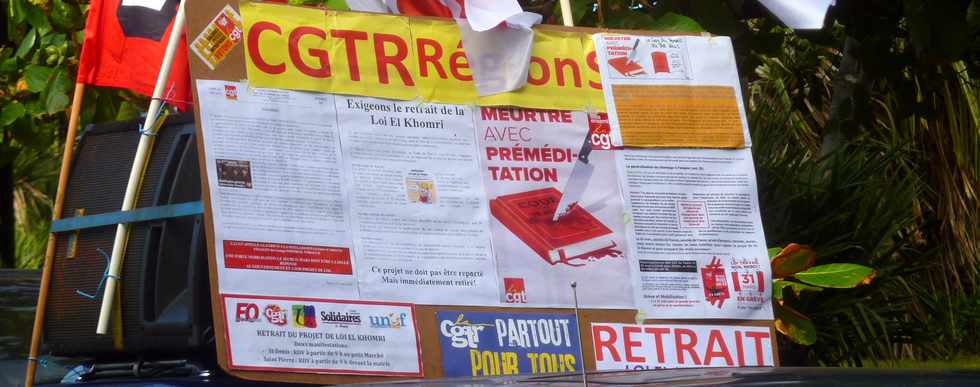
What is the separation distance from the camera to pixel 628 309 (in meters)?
3.56

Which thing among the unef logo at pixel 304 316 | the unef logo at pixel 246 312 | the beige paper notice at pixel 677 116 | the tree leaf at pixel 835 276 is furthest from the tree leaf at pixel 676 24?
the unef logo at pixel 246 312

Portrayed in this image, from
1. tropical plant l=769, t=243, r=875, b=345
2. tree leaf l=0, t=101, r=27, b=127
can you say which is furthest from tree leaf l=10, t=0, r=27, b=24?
tropical plant l=769, t=243, r=875, b=345

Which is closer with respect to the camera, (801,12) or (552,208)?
(552,208)

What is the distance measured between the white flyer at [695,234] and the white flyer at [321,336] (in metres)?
0.70

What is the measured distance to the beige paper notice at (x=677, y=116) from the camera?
371 cm

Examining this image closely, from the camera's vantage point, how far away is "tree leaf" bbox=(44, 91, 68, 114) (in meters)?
5.54

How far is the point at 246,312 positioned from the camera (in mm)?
3137

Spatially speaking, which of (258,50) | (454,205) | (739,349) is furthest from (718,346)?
(258,50)

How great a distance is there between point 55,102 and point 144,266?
2337 millimetres

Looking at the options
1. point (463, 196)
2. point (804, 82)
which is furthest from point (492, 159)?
point (804, 82)

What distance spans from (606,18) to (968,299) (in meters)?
6.44

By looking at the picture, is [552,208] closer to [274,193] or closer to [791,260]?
[274,193]

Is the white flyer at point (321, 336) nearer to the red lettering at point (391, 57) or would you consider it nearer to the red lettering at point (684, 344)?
the red lettering at point (391, 57)

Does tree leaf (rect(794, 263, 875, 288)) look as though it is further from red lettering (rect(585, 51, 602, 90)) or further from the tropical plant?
red lettering (rect(585, 51, 602, 90))
